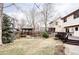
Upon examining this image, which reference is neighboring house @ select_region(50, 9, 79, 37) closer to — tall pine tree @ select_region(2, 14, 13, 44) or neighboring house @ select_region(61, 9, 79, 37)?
neighboring house @ select_region(61, 9, 79, 37)

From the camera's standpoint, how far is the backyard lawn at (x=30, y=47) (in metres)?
4.35

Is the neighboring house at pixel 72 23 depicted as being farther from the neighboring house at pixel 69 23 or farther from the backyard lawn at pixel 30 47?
the backyard lawn at pixel 30 47

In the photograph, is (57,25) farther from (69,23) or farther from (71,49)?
(71,49)

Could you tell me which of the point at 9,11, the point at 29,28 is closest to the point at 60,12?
the point at 29,28

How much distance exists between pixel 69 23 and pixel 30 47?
0.77m

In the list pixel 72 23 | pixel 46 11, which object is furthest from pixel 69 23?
pixel 46 11

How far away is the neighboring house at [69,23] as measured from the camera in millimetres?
4359

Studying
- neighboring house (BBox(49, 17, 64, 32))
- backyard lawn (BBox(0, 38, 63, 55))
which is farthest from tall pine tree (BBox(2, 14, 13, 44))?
neighboring house (BBox(49, 17, 64, 32))

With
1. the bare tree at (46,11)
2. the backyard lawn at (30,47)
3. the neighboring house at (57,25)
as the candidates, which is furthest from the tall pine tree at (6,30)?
the neighboring house at (57,25)

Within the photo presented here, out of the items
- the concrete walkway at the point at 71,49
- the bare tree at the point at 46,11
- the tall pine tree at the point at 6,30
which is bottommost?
the concrete walkway at the point at 71,49

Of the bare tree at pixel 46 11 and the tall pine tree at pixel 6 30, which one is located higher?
the bare tree at pixel 46 11

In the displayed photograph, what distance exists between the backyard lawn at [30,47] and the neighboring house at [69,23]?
0.78 feet

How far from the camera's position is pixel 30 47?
4.38 m
